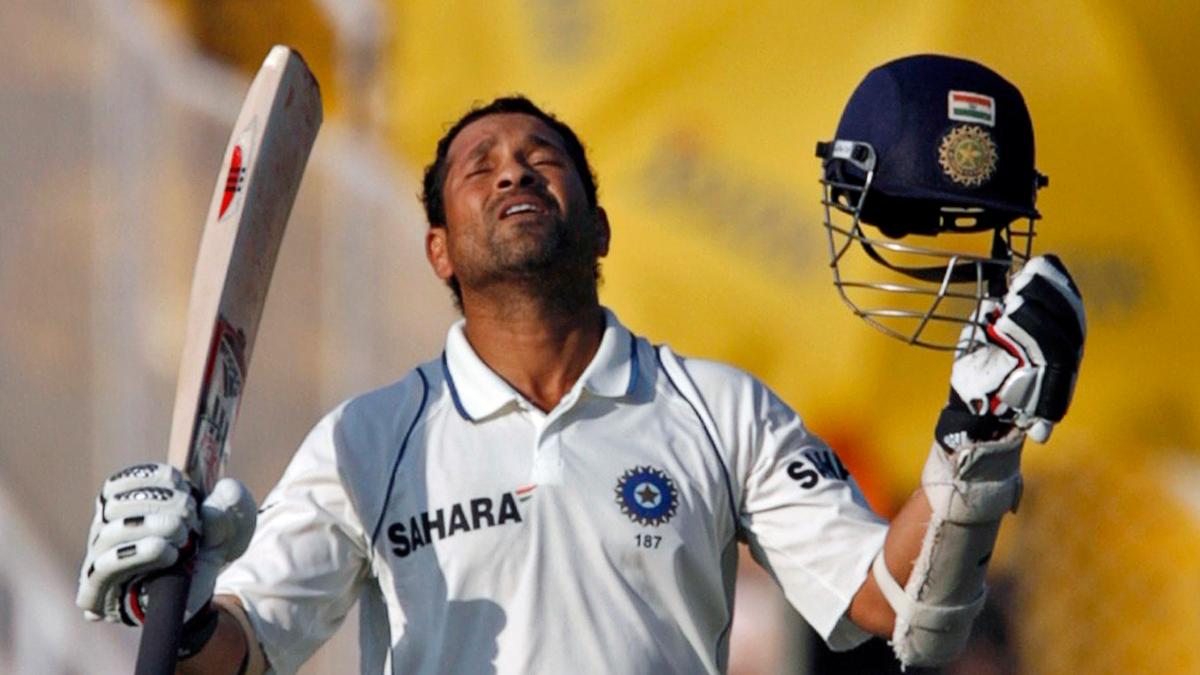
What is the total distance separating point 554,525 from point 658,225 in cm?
238

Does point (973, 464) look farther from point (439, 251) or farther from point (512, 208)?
point (439, 251)

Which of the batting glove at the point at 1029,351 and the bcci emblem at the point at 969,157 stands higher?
the bcci emblem at the point at 969,157

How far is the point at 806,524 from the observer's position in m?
3.14

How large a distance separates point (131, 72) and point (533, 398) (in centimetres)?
286

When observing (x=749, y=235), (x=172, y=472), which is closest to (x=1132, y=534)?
(x=749, y=235)

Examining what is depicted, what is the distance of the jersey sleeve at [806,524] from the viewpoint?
312 centimetres

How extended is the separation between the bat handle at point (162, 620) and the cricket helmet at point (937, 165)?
0.86 m

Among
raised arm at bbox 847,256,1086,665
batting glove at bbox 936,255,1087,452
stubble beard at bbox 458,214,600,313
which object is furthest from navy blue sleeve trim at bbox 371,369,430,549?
batting glove at bbox 936,255,1087,452

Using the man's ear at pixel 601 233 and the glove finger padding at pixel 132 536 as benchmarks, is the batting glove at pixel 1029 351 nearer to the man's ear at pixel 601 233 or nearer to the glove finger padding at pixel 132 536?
the man's ear at pixel 601 233

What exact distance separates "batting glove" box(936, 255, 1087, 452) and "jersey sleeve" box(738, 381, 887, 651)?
41 centimetres

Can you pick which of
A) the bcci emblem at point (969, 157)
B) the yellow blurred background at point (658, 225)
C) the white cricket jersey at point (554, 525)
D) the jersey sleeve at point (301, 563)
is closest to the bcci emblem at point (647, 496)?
the white cricket jersey at point (554, 525)

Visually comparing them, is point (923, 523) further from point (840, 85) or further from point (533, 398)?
point (840, 85)

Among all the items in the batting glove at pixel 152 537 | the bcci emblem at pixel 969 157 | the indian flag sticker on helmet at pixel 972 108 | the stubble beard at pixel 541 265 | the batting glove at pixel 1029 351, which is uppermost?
the indian flag sticker on helmet at pixel 972 108

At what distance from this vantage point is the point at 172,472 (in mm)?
2900
